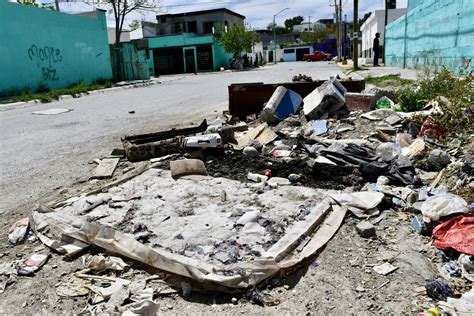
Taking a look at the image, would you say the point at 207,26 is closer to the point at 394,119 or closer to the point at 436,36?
the point at 436,36

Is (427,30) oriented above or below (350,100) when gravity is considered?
above

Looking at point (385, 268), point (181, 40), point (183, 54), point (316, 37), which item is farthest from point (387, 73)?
point (316, 37)

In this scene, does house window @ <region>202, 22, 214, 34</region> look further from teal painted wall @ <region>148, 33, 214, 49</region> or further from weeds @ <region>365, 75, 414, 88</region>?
weeds @ <region>365, 75, 414, 88</region>

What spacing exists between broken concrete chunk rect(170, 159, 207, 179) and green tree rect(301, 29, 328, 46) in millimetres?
66695

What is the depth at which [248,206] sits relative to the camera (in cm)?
317

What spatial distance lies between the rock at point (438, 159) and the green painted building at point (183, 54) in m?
37.5

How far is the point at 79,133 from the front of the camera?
681 cm

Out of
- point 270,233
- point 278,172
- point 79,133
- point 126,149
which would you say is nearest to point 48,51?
point 79,133

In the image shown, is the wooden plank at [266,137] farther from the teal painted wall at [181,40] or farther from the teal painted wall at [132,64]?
the teal painted wall at [181,40]

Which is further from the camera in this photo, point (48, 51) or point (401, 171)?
point (48, 51)

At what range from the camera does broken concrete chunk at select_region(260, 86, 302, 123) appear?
6555 millimetres

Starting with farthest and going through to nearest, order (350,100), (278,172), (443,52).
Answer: (443,52), (350,100), (278,172)

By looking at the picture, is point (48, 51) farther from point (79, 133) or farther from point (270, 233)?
point (270, 233)

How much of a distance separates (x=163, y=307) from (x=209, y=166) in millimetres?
2311
